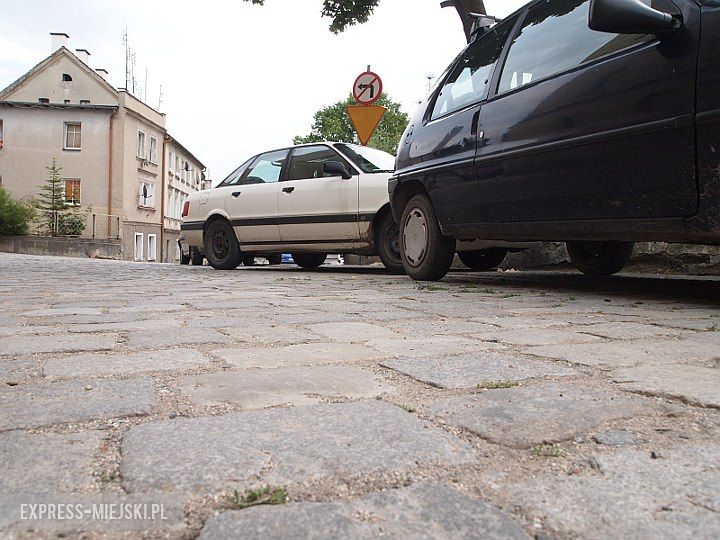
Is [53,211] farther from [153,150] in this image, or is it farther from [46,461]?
[46,461]

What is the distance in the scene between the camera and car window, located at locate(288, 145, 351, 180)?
874cm

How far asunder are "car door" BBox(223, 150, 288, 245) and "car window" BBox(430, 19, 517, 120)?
3.76 m

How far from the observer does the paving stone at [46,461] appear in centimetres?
118

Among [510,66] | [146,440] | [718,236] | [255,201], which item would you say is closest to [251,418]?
[146,440]

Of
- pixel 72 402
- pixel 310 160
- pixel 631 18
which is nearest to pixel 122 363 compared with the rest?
pixel 72 402

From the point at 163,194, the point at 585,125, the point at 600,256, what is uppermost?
the point at 163,194

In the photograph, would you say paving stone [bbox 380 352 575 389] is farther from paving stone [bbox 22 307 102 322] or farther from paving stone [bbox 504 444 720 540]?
paving stone [bbox 22 307 102 322]

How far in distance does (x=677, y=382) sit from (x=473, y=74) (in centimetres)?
390

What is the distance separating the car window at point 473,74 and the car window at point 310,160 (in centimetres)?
293

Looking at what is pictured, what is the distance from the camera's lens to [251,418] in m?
1.60

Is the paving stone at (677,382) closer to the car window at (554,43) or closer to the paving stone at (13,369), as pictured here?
the paving stone at (13,369)

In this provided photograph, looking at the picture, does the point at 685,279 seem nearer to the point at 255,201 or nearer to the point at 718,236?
the point at 718,236

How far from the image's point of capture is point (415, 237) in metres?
6.11

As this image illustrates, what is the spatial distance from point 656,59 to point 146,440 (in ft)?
11.0
